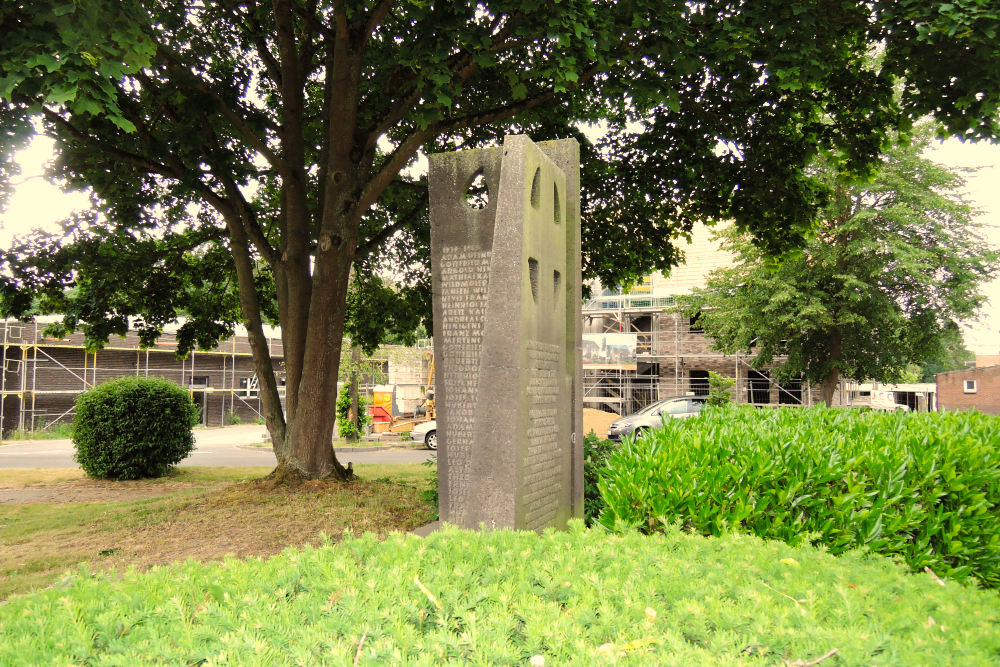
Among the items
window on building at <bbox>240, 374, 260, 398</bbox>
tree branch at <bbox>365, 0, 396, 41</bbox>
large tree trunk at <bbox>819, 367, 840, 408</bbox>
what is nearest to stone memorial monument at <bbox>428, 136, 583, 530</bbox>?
tree branch at <bbox>365, 0, 396, 41</bbox>

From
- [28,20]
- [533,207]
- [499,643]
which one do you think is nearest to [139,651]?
[499,643]

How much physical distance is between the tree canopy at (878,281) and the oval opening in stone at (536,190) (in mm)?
16548

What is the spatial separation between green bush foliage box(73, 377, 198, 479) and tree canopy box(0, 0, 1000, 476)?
1.64m

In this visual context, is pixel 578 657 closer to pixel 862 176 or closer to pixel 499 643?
pixel 499 643

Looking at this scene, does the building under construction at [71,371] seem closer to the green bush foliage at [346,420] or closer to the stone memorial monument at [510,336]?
the green bush foliage at [346,420]

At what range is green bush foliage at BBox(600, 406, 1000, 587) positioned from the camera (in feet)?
13.2

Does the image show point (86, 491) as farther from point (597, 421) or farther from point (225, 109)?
point (597, 421)

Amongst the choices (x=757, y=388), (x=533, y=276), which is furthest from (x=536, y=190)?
(x=757, y=388)

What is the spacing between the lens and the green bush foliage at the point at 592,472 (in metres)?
7.39

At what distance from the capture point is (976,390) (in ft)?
154

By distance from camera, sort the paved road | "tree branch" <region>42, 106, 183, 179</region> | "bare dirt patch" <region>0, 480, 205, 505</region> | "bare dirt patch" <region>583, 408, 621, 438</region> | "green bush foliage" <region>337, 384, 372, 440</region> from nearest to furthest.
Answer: "tree branch" <region>42, 106, 183, 179</region> < "bare dirt patch" <region>0, 480, 205, 505</region> < the paved road < "bare dirt patch" <region>583, 408, 621, 438</region> < "green bush foliage" <region>337, 384, 372, 440</region>

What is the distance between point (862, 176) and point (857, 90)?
155 centimetres

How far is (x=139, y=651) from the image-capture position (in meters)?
1.68

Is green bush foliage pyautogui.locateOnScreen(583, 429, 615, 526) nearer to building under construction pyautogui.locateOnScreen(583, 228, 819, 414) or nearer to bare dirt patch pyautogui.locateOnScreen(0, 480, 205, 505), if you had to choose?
bare dirt patch pyautogui.locateOnScreen(0, 480, 205, 505)
